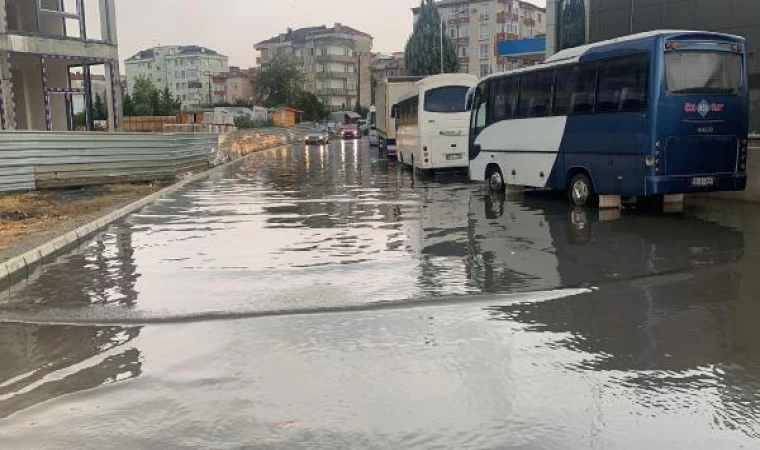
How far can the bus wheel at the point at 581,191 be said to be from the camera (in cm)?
1451

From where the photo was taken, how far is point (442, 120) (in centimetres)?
2406

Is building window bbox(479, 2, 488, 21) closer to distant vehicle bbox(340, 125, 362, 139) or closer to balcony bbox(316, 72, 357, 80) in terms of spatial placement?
distant vehicle bbox(340, 125, 362, 139)

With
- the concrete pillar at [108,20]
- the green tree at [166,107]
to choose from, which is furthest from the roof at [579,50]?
the green tree at [166,107]

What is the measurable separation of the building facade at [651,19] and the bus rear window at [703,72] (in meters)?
5.48

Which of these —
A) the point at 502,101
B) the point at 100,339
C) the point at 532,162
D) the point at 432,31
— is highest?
the point at 432,31

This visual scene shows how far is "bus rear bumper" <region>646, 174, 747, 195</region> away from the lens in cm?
1259

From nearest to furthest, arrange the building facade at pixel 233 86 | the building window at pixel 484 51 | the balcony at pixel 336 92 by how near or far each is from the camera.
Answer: the building window at pixel 484 51 → the balcony at pixel 336 92 → the building facade at pixel 233 86

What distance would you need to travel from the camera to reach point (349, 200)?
17781mm

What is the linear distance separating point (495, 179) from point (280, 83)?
97.2 metres

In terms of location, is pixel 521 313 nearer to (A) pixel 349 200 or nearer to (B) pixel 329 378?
(B) pixel 329 378

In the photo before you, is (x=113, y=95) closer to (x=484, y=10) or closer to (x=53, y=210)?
(x=53, y=210)

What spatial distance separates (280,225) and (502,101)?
23.5ft

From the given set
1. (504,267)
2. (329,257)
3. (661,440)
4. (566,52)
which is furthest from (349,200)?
(661,440)

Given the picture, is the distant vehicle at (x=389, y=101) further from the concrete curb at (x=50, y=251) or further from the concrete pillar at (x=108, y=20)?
the concrete curb at (x=50, y=251)
